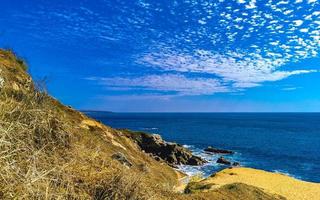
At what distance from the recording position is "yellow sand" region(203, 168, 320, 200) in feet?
116

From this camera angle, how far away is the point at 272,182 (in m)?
42.6

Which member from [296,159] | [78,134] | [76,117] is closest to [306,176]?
[296,159]

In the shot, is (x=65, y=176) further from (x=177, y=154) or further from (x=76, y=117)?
(x=177, y=154)

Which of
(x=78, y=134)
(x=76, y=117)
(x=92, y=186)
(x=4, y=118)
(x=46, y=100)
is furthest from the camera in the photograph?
(x=76, y=117)

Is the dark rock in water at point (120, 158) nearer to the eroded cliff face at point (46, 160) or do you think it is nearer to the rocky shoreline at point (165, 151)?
the eroded cliff face at point (46, 160)

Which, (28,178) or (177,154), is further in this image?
(177,154)

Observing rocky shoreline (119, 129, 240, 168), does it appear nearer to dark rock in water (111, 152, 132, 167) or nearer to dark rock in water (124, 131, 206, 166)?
dark rock in water (124, 131, 206, 166)

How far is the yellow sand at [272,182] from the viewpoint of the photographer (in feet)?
116

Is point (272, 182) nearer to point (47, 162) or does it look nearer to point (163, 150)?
point (163, 150)

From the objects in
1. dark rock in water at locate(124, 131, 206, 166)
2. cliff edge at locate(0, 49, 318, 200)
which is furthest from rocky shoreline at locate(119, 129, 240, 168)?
cliff edge at locate(0, 49, 318, 200)

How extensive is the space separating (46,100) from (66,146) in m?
1.29

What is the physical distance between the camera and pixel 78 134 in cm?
941

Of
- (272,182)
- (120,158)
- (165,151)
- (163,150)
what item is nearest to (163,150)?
(163,150)

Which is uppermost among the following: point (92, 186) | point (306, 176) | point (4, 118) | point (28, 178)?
point (4, 118)
